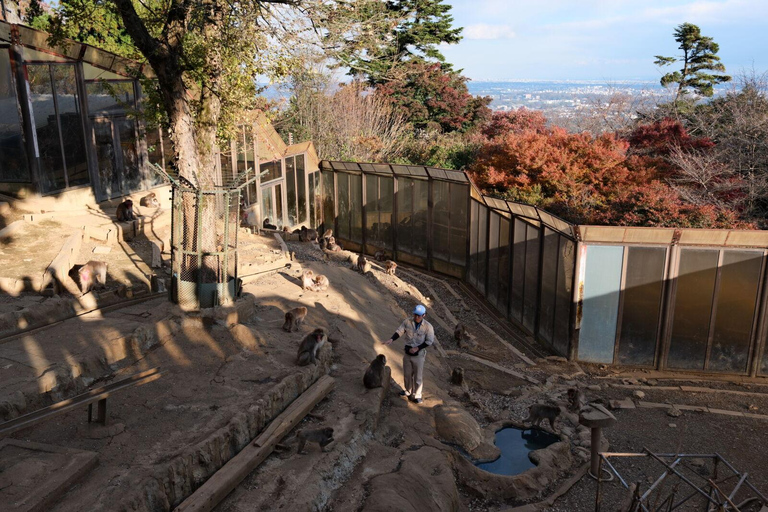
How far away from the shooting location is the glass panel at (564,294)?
1372cm

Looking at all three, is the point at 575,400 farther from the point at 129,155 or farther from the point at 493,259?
the point at 129,155

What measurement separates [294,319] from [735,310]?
9480 mm

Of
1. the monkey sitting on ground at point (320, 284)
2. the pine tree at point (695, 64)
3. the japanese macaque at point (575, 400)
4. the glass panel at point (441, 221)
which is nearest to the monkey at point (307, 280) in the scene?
the monkey sitting on ground at point (320, 284)

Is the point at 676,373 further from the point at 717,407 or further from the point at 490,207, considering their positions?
the point at 490,207

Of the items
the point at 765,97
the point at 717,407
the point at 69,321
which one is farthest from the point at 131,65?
the point at 765,97

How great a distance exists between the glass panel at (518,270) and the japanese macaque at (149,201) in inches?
449

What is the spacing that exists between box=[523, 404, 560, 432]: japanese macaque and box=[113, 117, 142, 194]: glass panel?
15.5m

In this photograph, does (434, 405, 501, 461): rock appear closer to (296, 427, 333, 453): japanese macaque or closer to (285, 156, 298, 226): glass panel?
(296, 427, 333, 453): japanese macaque

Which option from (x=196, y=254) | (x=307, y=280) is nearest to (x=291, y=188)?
(x=307, y=280)

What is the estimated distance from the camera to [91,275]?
483 inches

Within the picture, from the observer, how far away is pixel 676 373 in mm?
13398

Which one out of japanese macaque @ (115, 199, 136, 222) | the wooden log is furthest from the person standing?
japanese macaque @ (115, 199, 136, 222)

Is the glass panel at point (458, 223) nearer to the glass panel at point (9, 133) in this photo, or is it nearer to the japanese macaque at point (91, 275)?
the japanese macaque at point (91, 275)

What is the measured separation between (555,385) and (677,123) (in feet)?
44.1
